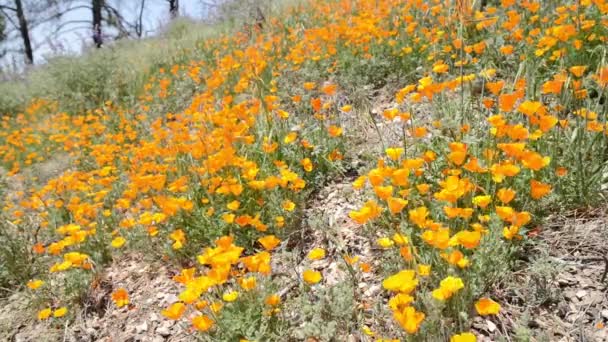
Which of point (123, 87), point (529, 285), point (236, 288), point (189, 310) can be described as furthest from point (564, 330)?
point (123, 87)

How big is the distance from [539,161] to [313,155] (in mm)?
1670

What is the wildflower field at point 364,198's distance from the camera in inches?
70.8

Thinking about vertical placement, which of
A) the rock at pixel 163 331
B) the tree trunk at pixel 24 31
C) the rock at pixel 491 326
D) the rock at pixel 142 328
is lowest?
the rock at pixel 142 328

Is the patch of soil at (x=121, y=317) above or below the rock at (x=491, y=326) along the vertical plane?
below

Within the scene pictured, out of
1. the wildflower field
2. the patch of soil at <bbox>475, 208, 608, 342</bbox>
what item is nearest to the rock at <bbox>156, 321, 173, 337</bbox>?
the wildflower field

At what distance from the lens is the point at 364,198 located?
2664 millimetres

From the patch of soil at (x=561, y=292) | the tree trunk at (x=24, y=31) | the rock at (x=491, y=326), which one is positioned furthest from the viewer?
the tree trunk at (x=24, y=31)

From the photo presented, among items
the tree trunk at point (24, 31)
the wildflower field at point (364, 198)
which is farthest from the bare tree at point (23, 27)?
the wildflower field at point (364, 198)

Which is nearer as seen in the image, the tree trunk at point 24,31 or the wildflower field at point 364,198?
the wildflower field at point 364,198

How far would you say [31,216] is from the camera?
429 cm

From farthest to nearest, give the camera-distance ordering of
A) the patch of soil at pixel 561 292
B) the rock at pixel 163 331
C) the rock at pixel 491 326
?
the rock at pixel 163 331
the rock at pixel 491 326
the patch of soil at pixel 561 292

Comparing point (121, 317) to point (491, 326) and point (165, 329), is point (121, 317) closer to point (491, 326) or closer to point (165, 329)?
point (165, 329)

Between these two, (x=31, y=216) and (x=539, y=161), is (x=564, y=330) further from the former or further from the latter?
(x=31, y=216)

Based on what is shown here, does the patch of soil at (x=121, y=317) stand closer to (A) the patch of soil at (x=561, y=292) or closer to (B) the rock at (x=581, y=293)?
(A) the patch of soil at (x=561, y=292)
